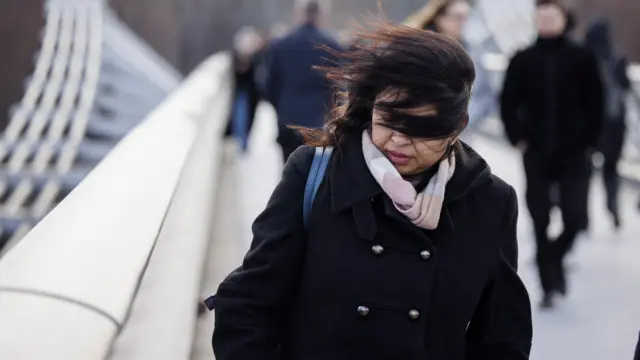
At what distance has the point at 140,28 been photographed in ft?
67.6

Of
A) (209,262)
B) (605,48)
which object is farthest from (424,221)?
(605,48)

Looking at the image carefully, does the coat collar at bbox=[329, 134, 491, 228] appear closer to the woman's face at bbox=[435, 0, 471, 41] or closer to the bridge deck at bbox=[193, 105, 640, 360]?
the bridge deck at bbox=[193, 105, 640, 360]

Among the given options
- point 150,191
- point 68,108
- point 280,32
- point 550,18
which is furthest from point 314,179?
point 280,32

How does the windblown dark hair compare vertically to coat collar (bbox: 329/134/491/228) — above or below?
above

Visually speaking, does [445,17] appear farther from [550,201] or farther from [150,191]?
[150,191]

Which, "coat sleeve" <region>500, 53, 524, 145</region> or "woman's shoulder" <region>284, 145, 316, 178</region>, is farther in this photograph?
"coat sleeve" <region>500, 53, 524, 145</region>

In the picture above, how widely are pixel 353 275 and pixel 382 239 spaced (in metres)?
0.08

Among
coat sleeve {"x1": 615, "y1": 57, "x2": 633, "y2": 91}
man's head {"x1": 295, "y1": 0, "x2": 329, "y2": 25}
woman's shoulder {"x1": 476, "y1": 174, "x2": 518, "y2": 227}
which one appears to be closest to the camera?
woman's shoulder {"x1": 476, "y1": 174, "x2": 518, "y2": 227}

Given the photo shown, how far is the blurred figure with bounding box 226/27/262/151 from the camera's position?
35.6ft

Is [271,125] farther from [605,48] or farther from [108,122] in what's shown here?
[605,48]

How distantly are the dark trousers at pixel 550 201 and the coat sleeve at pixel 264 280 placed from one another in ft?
10.3

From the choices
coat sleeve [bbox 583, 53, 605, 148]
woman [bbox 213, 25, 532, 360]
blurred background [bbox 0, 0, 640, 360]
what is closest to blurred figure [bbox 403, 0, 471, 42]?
blurred background [bbox 0, 0, 640, 360]

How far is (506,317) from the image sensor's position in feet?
5.87

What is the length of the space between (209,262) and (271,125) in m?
11.4
